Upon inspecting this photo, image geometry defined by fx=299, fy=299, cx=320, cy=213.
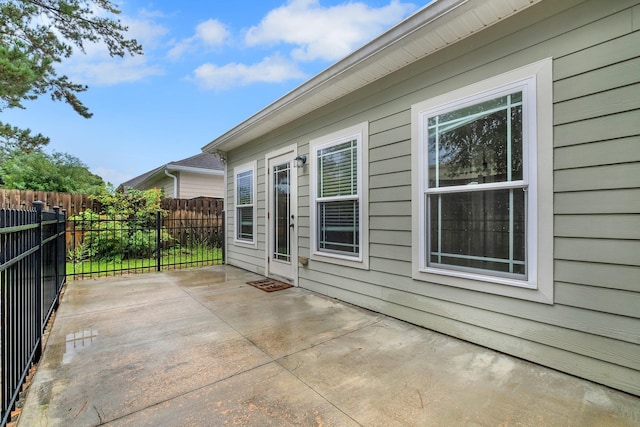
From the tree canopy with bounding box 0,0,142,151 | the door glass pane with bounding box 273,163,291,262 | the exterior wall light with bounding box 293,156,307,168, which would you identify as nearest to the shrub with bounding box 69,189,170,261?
the tree canopy with bounding box 0,0,142,151

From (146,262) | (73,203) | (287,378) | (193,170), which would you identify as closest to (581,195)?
(287,378)

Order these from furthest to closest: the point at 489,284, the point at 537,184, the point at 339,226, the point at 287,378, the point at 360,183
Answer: the point at 339,226, the point at 360,183, the point at 489,284, the point at 537,184, the point at 287,378

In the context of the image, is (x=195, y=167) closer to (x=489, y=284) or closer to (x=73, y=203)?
(x=73, y=203)

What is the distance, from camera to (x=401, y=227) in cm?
313

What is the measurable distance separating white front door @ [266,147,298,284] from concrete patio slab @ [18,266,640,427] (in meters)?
1.58

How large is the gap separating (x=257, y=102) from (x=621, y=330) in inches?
673

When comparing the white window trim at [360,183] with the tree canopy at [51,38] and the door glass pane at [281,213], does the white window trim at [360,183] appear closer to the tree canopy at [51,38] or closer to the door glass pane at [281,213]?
the door glass pane at [281,213]

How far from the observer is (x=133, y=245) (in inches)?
279

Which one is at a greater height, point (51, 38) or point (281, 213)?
point (51, 38)

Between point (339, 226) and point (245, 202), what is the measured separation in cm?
280

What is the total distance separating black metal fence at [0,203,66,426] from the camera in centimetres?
150

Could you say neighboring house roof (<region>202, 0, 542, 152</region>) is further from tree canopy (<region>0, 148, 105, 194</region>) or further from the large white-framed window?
tree canopy (<region>0, 148, 105, 194</region>)

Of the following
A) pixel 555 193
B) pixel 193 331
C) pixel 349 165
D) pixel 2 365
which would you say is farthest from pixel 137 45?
pixel 555 193

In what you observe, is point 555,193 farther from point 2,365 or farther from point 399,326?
point 2,365
